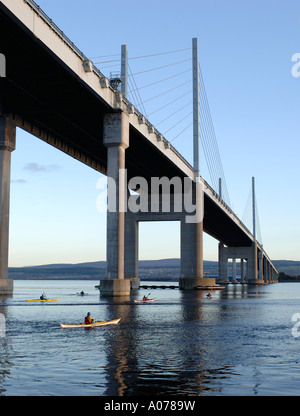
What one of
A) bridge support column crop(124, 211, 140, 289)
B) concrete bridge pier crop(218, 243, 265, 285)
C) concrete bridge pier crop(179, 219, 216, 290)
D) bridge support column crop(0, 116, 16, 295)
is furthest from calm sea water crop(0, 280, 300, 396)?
concrete bridge pier crop(218, 243, 265, 285)

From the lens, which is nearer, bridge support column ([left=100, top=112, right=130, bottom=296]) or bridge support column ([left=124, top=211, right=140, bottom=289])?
bridge support column ([left=100, top=112, right=130, bottom=296])

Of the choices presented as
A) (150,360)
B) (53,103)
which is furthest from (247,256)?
(150,360)

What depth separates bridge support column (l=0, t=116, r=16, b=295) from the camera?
56438 mm

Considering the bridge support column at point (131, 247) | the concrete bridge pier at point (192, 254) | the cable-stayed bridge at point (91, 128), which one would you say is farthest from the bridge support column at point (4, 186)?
the bridge support column at point (131, 247)

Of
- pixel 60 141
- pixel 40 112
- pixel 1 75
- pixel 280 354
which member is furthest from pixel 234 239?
pixel 280 354

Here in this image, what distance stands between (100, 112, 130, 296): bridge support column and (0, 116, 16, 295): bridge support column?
9.63 m

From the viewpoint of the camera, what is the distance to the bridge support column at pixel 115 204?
186 ft

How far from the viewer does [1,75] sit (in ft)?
151

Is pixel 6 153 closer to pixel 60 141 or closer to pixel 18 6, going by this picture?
pixel 60 141

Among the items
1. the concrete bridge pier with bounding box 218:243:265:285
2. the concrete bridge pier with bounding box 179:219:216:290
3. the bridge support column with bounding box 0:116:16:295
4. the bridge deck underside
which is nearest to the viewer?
the bridge deck underside

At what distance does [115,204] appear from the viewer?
5634 cm

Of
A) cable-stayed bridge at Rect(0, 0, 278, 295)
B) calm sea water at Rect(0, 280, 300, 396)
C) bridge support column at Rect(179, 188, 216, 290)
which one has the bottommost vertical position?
calm sea water at Rect(0, 280, 300, 396)

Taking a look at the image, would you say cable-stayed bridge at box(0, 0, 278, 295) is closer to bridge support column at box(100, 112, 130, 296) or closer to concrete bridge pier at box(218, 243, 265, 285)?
bridge support column at box(100, 112, 130, 296)

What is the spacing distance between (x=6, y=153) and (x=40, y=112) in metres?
5.30
